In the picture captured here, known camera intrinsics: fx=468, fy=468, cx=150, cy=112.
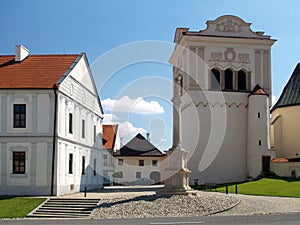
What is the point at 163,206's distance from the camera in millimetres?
21922

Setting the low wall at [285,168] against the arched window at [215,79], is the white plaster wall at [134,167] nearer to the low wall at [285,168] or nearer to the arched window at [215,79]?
the arched window at [215,79]

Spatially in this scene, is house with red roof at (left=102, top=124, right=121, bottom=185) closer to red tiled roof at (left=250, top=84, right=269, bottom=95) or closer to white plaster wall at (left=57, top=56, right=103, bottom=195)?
white plaster wall at (left=57, top=56, right=103, bottom=195)

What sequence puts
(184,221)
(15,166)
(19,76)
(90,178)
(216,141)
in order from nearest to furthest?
1. (184,221)
2. (15,166)
3. (19,76)
4. (90,178)
5. (216,141)

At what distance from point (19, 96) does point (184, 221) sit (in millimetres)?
16148

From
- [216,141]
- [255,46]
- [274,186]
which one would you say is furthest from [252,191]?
[255,46]

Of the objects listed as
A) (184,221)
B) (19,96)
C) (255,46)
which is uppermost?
(255,46)

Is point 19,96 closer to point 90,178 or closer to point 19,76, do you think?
point 19,76

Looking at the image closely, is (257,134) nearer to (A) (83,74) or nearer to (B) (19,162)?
(A) (83,74)

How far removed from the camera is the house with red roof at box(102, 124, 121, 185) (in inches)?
2365

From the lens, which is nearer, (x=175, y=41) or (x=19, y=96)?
(x=19, y=96)

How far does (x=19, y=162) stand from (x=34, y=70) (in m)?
6.70

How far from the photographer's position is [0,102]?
30.1 meters

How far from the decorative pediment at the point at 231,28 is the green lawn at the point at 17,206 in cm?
2379

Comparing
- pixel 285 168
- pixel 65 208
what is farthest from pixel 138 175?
pixel 65 208
